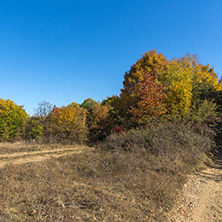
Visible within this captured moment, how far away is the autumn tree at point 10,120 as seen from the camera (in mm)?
14955

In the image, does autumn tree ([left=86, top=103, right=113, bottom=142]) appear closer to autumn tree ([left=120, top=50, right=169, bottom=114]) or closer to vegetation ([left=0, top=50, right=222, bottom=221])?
vegetation ([left=0, top=50, right=222, bottom=221])

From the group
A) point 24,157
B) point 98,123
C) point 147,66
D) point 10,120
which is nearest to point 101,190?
point 24,157

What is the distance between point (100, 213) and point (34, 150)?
9054 millimetres

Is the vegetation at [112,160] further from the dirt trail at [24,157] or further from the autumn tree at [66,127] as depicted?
the dirt trail at [24,157]

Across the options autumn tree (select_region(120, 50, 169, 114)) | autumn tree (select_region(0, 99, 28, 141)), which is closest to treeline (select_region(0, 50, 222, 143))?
autumn tree (select_region(0, 99, 28, 141))

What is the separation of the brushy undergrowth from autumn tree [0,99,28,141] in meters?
10.2

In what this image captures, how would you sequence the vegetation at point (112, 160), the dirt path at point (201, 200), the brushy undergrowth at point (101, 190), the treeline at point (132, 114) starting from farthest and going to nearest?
1. the treeline at point (132, 114)
2. the dirt path at point (201, 200)
3. the vegetation at point (112, 160)
4. the brushy undergrowth at point (101, 190)

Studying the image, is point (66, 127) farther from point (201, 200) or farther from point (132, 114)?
point (201, 200)

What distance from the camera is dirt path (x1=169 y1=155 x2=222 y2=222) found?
4.02 meters

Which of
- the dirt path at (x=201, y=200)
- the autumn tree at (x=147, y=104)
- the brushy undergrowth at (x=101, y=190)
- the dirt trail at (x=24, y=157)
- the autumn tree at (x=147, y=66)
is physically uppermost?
the autumn tree at (x=147, y=66)

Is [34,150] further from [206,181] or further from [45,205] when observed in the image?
[206,181]

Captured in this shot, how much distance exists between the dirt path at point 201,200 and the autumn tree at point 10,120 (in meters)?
14.2

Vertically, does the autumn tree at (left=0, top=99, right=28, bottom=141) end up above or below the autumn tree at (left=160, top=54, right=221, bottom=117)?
below

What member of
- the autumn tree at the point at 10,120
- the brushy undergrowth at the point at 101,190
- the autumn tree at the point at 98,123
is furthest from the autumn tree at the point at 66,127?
the brushy undergrowth at the point at 101,190
